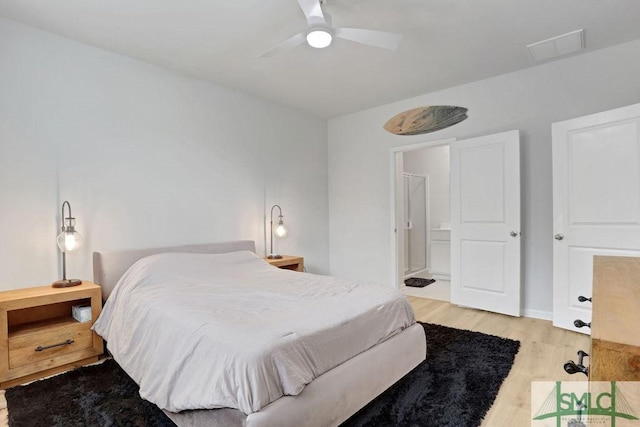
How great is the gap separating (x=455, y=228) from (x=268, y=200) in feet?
7.57

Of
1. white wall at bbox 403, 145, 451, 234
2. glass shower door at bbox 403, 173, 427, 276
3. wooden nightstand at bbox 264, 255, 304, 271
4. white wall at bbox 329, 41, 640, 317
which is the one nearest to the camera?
white wall at bbox 329, 41, 640, 317

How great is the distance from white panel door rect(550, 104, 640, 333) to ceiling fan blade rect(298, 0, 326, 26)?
249 cm

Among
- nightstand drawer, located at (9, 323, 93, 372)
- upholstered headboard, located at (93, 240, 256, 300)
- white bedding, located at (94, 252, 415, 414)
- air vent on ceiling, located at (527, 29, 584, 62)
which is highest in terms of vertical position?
air vent on ceiling, located at (527, 29, 584, 62)

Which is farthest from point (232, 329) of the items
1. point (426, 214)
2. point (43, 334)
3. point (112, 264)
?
point (426, 214)

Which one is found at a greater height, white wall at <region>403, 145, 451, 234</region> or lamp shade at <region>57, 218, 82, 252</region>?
white wall at <region>403, 145, 451, 234</region>

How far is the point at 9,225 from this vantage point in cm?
245

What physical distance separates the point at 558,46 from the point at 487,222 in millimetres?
1748

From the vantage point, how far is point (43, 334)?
226cm

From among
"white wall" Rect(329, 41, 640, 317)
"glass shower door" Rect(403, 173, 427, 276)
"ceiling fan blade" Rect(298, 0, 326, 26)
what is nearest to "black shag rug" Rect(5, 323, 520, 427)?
"white wall" Rect(329, 41, 640, 317)

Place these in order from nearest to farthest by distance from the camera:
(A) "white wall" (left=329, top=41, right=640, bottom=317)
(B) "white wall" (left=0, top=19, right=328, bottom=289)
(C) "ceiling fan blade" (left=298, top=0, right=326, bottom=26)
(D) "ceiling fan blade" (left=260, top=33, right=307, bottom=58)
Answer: (C) "ceiling fan blade" (left=298, top=0, right=326, bottom=26)
(D) "ceiling fan blade" (left=260, top=33, right=307, bottom=58)
(B) "white wall" (left=0, top=19, right=328, bottom=289)
(A) "white wall" (left=329, top=41, right=640, bottom=317)

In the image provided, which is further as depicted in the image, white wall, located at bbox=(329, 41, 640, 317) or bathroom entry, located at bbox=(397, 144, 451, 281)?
bathroom entry, located at bbox=(397, 144, 451, 281)

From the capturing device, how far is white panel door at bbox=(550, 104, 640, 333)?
272 centimetres

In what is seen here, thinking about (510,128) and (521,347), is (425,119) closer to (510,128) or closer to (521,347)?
(510,128)

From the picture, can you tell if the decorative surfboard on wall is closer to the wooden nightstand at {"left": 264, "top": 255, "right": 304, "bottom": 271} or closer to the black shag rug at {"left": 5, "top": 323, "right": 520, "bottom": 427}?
the wooden nightstand at {"left": 264, "top": 255, "right": 304, "bottom": 271}
